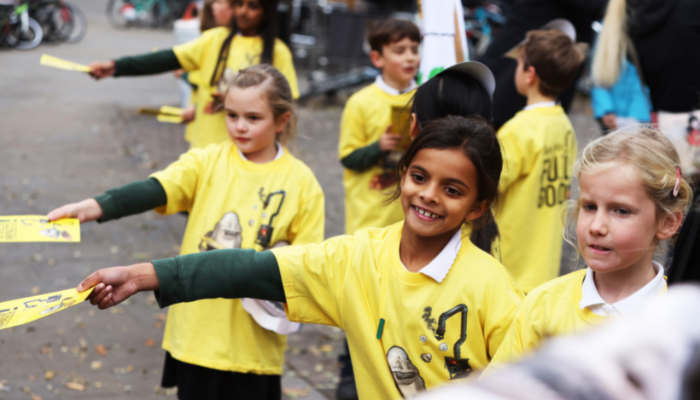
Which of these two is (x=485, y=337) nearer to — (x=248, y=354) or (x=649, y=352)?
(x=248, y=354)

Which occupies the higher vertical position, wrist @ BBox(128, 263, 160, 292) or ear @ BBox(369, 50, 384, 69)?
ear @ BBox(369, 50, 384, 69)

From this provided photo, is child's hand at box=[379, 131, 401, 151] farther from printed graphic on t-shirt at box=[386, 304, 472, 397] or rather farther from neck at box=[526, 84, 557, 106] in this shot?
printed graphic on t-shirt at box=[386, 304, 472, 397]

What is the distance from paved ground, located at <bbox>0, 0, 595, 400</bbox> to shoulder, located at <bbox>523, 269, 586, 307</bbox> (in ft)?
6.67

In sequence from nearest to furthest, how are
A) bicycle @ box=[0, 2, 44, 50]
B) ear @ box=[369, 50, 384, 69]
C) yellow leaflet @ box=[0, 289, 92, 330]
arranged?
yellow leaflet @ box=[0, 289, 92, 330], ear @ box=[369, 50, 384, 69], bicycle @ box=[0, 2, 44, 50]

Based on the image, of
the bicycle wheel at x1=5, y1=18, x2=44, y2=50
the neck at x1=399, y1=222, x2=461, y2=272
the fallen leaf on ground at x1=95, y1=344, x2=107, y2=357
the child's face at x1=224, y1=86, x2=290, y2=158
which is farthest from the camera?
the bicycle wheel at x1=5, y1=18, x2=44, y2=50

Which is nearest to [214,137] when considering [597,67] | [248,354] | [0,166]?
[248,354]

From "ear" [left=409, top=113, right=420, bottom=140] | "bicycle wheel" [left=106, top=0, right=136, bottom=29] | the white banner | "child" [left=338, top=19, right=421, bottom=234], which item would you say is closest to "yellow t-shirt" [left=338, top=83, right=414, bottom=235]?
"child" [left=338, top=19, right=421, bottom=234]

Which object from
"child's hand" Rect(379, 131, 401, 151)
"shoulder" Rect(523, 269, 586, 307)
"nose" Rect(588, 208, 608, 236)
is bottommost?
"child's hand" Rect(379, 131, 401, 151)

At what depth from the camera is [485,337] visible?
75.4 inches

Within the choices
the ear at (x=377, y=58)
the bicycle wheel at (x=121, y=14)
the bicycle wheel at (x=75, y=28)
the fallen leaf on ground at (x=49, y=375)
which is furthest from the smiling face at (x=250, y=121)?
the bicycle wheel at (x=121, y=14)

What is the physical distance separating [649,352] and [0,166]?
7573 mm

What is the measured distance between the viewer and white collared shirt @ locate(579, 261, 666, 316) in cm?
167

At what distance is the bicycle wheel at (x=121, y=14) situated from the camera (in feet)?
59.7

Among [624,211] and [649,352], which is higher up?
[649,352]
